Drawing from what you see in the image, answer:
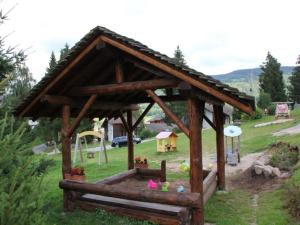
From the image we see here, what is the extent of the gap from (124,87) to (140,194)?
2.51 metres

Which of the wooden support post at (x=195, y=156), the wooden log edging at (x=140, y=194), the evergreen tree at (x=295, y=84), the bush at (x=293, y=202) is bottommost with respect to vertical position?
the bush at (x=293, y=202)

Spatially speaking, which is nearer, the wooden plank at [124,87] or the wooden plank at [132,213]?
the wooden plank at [132,213]

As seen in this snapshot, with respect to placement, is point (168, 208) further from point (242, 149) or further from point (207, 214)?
point (242, 149)

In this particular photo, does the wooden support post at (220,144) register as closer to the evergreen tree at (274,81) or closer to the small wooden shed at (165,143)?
the small wooden shed at (165,143)

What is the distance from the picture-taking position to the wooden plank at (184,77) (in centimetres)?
648

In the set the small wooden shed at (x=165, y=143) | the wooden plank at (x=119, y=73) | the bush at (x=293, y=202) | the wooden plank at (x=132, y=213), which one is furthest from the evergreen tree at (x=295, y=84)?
the wooden plank at (x=132, y=213)

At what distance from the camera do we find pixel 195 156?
23.3 ft

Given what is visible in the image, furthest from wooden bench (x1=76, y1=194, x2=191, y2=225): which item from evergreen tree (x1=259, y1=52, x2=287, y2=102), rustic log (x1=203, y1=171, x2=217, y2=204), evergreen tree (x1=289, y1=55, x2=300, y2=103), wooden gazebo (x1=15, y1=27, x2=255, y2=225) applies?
evergreen tree (x1=259, y1=52, x2=287, y2=102)

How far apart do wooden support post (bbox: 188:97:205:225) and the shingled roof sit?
65cm

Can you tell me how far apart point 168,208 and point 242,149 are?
13.6 meters

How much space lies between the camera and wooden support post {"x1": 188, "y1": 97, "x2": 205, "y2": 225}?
6.96m

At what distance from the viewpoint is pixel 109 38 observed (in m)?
7.80

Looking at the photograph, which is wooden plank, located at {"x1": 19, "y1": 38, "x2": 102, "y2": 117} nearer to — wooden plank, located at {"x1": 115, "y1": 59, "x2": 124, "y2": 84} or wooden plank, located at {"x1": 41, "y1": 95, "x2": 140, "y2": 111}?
wooden plank, located at {"x1": 41, "y1": 95, "x2": 140, "y2": 111}

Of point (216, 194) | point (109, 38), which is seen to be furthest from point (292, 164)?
point (109, 38)
